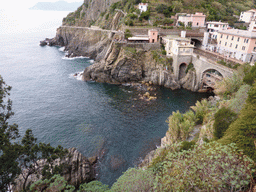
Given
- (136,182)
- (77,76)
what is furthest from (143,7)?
(136,182)

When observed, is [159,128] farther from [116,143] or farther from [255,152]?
[255,152]

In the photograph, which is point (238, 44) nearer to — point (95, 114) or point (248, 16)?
point (95, 114)

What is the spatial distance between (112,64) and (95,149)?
3982 cm

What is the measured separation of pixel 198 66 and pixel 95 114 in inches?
1540

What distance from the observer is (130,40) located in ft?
237

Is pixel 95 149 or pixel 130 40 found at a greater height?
pixel 130 40

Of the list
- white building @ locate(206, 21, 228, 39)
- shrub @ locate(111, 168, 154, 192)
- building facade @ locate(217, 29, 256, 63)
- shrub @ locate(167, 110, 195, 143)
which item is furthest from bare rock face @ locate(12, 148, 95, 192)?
white building @ locate(206, 21, 228, 39)

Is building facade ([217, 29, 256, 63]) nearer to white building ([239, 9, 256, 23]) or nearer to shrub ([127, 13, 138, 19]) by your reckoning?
shrub ([127, 13, 138, 19])

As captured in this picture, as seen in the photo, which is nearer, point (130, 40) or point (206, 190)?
point (206, 190)

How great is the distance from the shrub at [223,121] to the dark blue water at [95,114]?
16.4 m

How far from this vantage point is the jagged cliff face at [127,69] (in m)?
63.8

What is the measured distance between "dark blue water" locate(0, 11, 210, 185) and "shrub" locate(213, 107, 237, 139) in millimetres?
16371

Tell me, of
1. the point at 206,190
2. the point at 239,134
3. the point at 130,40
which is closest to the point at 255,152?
the point at 239,134

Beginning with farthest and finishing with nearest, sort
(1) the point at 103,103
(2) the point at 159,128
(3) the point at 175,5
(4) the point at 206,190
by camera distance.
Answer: (3) the point at 175,5 < (1) the point at 103,103 < (2) the point at 159,128 < (4) the point at 206,190
